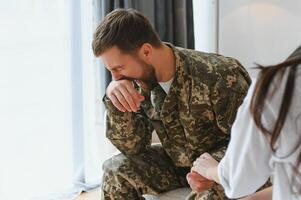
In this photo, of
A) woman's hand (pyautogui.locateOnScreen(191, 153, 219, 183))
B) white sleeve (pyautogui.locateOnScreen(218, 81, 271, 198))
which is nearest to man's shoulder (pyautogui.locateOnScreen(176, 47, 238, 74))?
woman's hand (pyautogui.locateOnScreen(191, 153, 219, 183))

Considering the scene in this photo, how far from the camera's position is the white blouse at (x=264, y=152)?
737 millimetres

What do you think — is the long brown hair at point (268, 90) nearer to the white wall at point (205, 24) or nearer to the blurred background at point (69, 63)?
the blurred background at point (69, 63)

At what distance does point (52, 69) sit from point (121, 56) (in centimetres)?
85

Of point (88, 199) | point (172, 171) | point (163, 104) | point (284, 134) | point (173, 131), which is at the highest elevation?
point (284, 134)

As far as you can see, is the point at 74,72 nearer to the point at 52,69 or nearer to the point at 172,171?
the point at 52,69

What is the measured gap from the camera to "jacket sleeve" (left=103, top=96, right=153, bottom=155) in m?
1.61

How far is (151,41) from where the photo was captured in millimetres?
1551

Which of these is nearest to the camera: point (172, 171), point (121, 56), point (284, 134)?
point (284, 134)

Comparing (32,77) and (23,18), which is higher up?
(23,18)

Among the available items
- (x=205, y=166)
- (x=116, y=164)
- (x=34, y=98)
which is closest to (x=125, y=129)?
(x=116, y=164)

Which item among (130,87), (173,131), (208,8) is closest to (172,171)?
(173,131)

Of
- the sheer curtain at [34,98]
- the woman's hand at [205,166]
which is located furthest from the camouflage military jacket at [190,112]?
the sheer curtain at [34,98]

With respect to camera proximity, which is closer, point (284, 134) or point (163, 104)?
point (284, 134)

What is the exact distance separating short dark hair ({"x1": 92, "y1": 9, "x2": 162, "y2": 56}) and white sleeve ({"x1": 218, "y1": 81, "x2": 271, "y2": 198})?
0.73 meters
